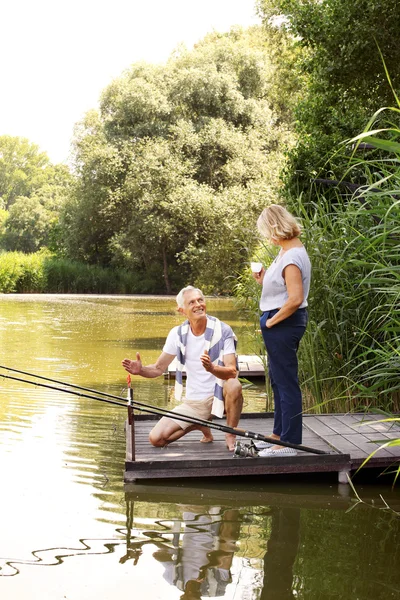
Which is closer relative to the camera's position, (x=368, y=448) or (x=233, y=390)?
(x=233, y=390)

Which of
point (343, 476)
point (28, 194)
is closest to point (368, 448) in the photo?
point (343, 476)

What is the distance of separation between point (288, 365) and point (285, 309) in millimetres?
352

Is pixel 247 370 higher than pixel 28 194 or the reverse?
the reverse

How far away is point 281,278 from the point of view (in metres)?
5.07

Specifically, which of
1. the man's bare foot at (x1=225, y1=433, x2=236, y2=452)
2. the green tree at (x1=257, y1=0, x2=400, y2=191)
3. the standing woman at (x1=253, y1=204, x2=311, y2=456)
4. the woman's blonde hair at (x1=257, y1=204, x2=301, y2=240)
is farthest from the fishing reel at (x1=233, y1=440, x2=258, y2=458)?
the green tree at (x1=257, y1=0, x2=400, y2=191)

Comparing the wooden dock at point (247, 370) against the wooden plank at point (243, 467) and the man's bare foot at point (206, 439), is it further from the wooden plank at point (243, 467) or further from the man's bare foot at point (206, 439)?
the wooden plank at point (243, 467)

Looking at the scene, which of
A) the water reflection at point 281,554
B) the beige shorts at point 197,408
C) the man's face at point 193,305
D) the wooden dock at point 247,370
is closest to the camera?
the water reflection at point 281,554

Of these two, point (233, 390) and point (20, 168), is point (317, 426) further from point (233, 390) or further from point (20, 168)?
point (20, 168)

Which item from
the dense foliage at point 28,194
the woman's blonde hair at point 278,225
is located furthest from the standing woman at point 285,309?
the dense foliage at point 28,194

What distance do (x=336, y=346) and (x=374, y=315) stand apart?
0.41m

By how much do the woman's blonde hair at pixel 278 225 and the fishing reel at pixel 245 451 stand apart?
124 cm

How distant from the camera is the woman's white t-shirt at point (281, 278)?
16.4ft

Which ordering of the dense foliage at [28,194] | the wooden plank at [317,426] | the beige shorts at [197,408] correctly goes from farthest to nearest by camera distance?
the dense foliage at [28,194] < the wooden plank at [317,426] < the beige shorts at [197,408]

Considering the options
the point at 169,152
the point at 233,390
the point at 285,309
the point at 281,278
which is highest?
the point at 169,152
